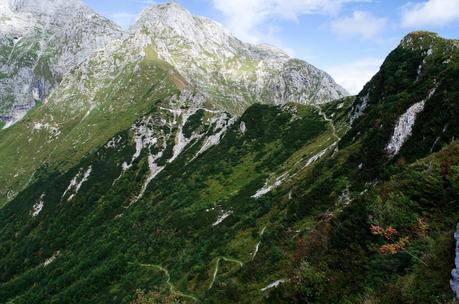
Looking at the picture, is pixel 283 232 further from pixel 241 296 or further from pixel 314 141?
pixel 314 141

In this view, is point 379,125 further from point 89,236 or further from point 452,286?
point 89,236

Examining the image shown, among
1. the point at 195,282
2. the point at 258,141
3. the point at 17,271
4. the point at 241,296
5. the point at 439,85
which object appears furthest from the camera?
the point at 17,271

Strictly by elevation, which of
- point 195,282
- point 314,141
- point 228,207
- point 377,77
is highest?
point 377,77

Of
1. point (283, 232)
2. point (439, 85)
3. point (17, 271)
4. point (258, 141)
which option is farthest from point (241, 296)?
point (17, 271)

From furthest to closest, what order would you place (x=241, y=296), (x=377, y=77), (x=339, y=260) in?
(x=377, y=77), (x=241, y=296), (x=339, y=260)

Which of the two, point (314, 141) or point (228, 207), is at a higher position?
point (314, 141)

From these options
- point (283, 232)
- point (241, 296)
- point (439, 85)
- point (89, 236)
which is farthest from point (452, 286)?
point (89, 236)

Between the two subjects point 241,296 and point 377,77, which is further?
point 377,77
